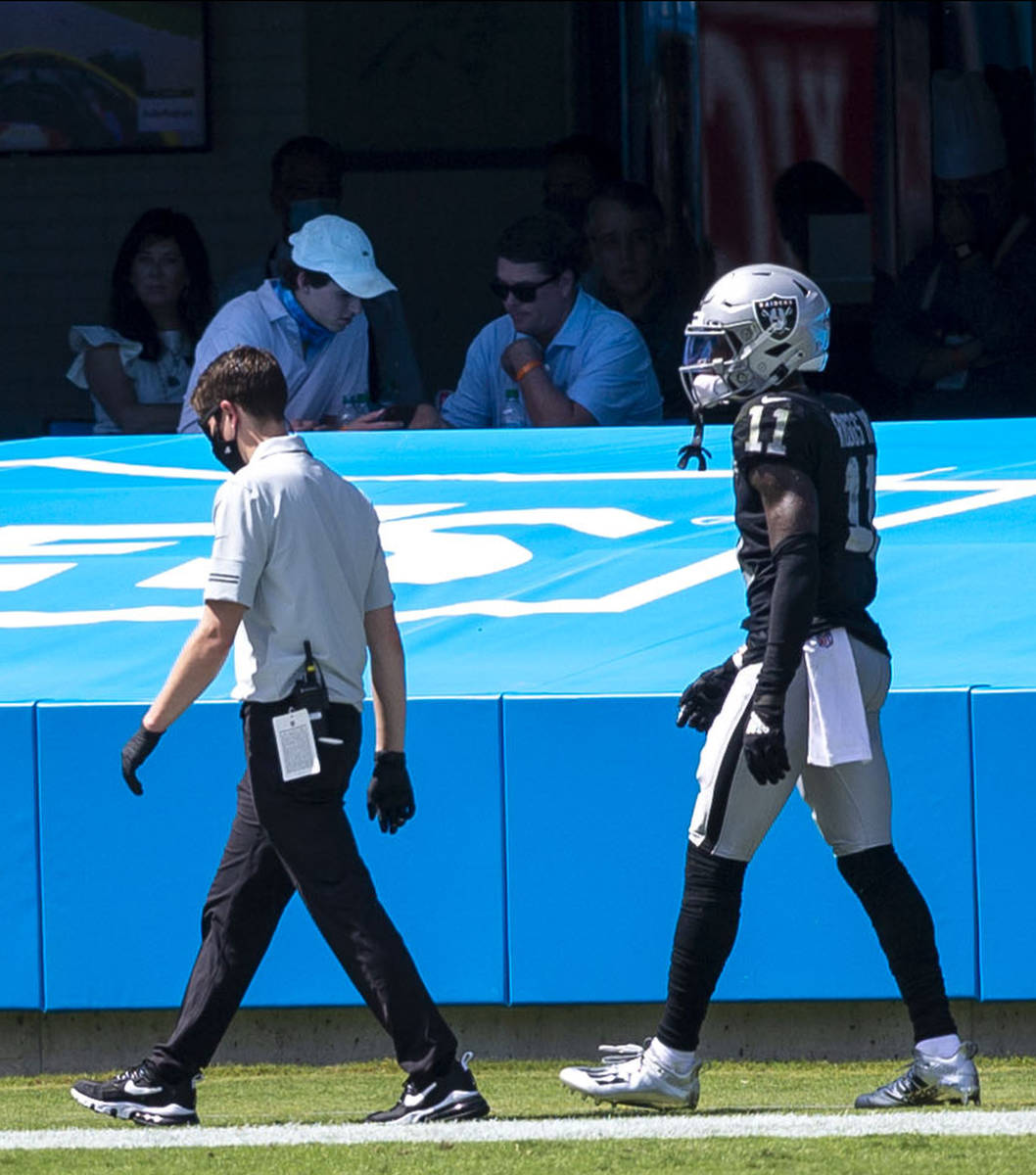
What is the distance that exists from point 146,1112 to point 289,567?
104cm

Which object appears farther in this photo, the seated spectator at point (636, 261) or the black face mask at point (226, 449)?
the seated spectator at point (636, 261)

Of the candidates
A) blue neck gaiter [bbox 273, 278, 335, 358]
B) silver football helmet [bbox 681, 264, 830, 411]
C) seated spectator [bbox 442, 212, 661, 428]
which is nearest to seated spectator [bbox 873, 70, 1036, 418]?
seated spectator [bbox 442, 212, 661, 428]

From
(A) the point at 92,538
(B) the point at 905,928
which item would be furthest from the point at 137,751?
(A) the point at 92,538

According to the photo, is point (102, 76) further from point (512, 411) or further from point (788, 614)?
point (788, 614)

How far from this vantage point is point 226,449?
443cm

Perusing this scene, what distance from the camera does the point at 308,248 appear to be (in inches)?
259

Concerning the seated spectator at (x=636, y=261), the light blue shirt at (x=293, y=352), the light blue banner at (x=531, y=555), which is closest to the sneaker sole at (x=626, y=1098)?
the light blue banner at (x=531, y=555)

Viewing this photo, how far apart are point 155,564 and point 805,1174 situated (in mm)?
2900

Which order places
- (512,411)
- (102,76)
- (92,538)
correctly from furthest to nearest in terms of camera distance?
(102,76)
(512,411)
(92,538)

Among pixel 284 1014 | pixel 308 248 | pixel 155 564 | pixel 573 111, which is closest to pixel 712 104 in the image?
pixel 573 111

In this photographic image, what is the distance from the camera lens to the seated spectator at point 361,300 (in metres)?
7.46

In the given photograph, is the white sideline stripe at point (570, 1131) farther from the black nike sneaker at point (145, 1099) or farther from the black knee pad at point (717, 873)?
the black knee pad at point (717, 873)

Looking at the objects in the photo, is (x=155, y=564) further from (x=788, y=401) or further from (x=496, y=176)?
(x=496, y=176)

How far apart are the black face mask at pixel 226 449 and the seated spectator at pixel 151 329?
133 inches
